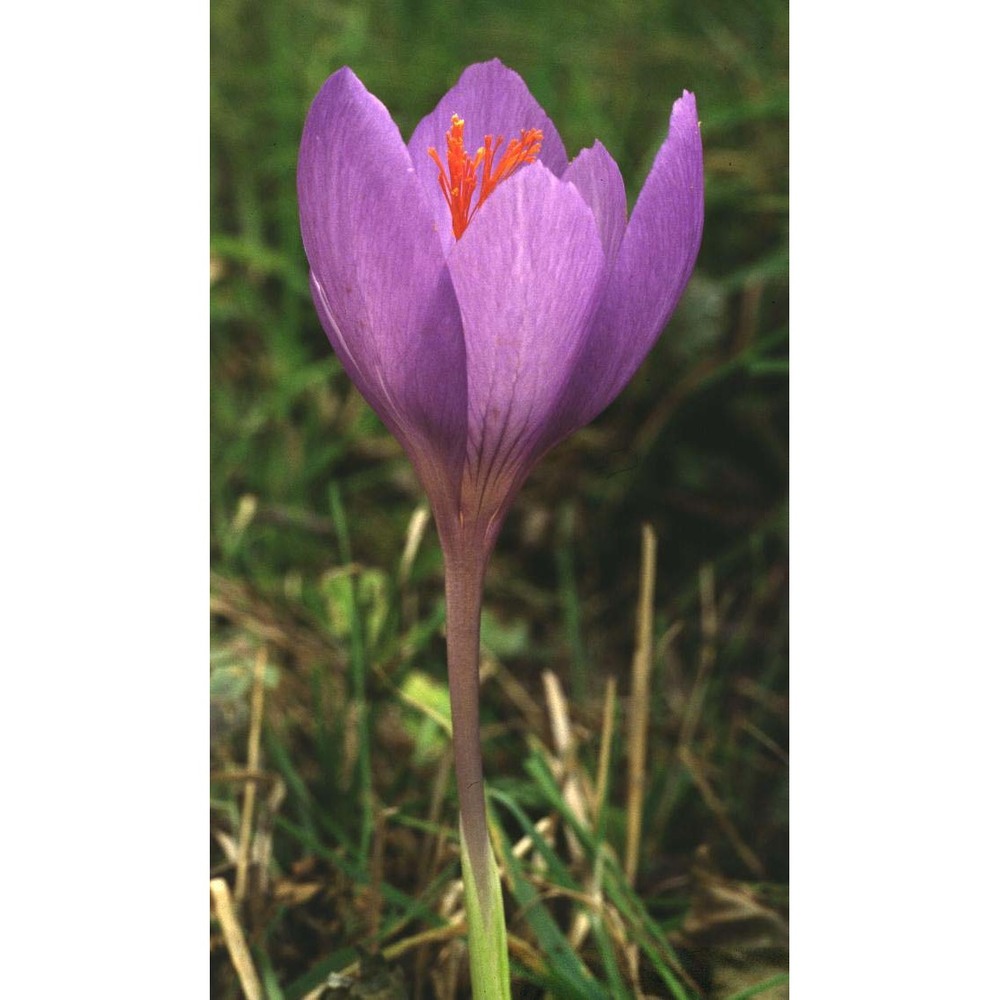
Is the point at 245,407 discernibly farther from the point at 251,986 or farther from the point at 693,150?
the point at 693,150

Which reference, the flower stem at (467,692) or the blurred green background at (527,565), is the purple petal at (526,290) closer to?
the flower stem at (467,692)

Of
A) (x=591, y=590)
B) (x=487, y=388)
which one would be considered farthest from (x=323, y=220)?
(x=591, y=590)

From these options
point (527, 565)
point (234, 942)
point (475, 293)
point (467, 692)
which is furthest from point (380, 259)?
point (527, 565)

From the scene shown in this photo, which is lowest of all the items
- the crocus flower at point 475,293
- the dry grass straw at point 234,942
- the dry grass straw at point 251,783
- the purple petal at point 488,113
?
the dry grass straw at point 234,942

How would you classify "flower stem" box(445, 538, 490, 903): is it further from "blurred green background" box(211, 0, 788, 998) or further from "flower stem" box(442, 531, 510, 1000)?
"blurred green background" box(211, 0, 788, 998)

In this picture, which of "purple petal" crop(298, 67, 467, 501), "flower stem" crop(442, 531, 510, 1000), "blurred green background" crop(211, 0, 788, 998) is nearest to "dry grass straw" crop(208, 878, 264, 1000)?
"blurred green background" crop(211, 0, 788, 998)

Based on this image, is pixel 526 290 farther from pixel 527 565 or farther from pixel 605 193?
pixel 527 565

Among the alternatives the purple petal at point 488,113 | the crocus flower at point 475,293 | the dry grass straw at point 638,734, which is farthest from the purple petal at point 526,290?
the dry grass straw at point 638,734
